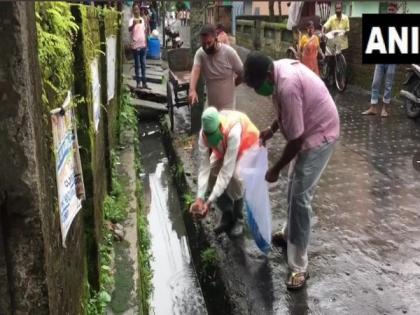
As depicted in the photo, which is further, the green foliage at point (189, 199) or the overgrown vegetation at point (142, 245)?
the green foliage at point (189, 199)

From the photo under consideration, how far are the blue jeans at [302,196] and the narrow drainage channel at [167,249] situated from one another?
112cm

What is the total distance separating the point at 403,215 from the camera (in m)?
5.33

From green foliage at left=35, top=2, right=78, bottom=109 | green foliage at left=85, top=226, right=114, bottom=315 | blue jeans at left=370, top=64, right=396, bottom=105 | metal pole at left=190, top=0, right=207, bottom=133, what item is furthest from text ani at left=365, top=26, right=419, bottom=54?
blue jeans at left=370, top=64, right=396, bottom=105

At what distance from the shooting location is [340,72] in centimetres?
1179

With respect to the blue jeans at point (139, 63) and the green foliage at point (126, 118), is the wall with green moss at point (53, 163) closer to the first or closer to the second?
the green foliage at point (126, 118)

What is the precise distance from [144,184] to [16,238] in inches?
240

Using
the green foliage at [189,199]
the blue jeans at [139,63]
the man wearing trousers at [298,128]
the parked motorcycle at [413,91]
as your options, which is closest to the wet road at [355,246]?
the man wearing trousers at [298,128]

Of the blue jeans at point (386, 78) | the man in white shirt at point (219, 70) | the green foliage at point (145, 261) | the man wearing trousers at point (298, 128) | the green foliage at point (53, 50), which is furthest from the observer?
the blue jeans at point (386, 78)

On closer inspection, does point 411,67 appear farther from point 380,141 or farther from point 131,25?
point 131,25

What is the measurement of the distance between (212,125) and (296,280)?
55.6 inches

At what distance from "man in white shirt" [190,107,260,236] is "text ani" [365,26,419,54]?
1.53m

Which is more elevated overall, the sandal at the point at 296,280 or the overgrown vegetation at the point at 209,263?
the sandal at the point at 296,280

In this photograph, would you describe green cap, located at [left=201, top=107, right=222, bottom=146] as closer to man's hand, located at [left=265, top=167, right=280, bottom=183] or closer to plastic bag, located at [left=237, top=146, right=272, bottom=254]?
plastic bag, located at [left=237, top=146, right=272, bottom=254]

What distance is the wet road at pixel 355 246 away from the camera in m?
3.92
